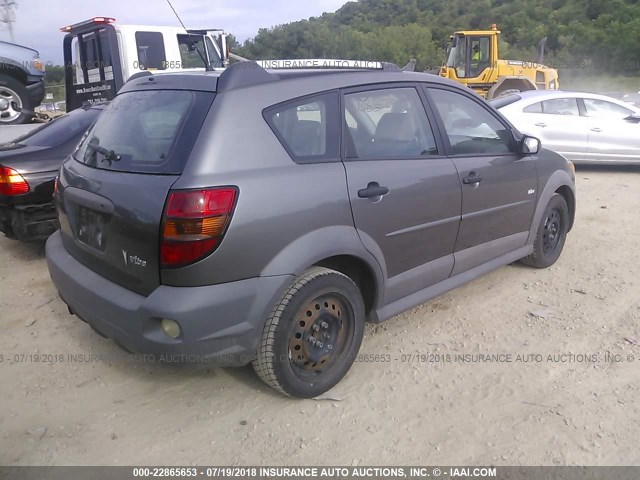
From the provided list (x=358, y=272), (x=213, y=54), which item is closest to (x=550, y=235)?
(x=358, y=272)

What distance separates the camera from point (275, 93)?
279 centimetres

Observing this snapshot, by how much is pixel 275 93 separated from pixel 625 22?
57.7 metres

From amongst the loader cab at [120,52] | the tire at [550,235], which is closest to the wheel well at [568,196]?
the tire at [550,235]

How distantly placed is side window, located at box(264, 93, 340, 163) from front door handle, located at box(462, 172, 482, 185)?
1.06 meters

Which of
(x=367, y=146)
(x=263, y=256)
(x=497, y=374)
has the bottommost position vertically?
(x=497, y=374)

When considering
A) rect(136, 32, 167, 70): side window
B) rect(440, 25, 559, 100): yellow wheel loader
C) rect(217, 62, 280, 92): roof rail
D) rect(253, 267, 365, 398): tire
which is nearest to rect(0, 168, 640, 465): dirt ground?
rect(253, 267, 365, 398): tire

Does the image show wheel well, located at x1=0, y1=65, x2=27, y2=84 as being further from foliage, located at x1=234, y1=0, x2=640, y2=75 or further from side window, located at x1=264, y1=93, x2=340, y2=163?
foliage, located at x1=234, y1=0, x2=640, y2=75

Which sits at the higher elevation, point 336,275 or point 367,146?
point 367,146

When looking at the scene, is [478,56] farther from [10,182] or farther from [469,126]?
[10,182]

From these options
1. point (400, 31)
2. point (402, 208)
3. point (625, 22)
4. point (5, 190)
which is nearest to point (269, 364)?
point (402, 208)

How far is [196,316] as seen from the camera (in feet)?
8.04

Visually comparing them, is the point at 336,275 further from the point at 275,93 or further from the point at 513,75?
the point at 513,75

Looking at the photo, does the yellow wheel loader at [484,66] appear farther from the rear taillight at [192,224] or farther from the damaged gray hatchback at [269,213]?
the rear taillight at [192,224]

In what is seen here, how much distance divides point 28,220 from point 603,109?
28.4 feet
